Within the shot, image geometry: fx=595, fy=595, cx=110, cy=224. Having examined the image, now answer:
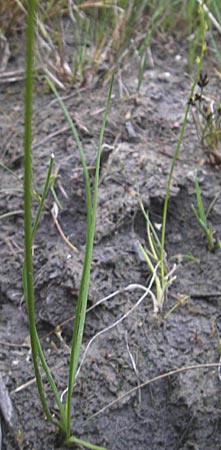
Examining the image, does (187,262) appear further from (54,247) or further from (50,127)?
(50,127)

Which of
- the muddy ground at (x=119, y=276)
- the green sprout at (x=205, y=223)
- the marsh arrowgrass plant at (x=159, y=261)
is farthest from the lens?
the green sprout at (x=205, y=223)

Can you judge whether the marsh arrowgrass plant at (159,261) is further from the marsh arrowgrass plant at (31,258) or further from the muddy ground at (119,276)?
the marsh arrowgrass plant at (31,258)

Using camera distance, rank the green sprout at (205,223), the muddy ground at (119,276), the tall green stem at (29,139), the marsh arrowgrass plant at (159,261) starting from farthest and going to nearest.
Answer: the green sprout at (205,223) → the marsh arrowgrass plant at (159,261) → the muddy ground at (119,276) → the tall green stem at (29,139)

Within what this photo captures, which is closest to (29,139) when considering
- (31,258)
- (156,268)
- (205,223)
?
(31,258)

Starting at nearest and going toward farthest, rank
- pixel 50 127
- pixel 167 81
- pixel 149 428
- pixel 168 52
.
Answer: pixel 149 428, pixel 50 127, pixel 167 81, pixel 168 52

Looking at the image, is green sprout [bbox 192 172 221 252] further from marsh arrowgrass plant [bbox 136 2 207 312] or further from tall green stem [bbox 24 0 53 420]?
tall green stem [bbox 24 0 53 420]

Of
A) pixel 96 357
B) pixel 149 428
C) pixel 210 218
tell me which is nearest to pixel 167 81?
pixel 210 218

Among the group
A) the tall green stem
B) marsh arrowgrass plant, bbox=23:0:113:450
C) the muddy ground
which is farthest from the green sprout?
the tall green stem

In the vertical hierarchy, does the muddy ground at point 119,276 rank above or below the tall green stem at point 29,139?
below

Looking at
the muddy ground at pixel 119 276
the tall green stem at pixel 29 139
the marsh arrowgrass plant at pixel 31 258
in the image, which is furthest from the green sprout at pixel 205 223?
the tall green stem at pixel 29 139
